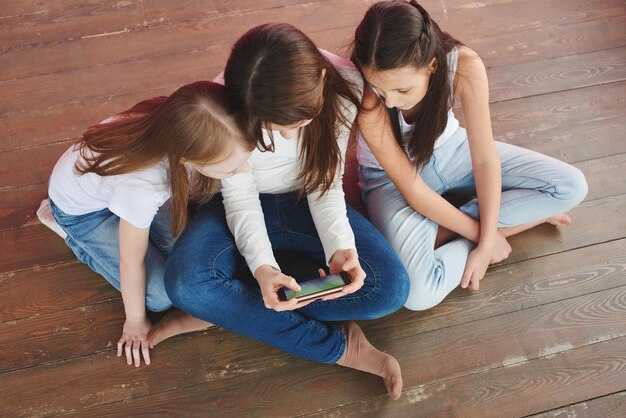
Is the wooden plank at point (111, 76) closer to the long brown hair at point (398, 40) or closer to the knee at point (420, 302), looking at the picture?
the long brown hair at point (398, 40)

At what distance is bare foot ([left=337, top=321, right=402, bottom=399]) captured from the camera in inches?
49.6

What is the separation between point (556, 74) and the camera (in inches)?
69.2

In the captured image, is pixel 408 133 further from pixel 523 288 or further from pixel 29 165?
pixel 29 165

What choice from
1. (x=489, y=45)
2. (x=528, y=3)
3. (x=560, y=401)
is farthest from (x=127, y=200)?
(x=528, y=3)

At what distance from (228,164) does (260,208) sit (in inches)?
9.7

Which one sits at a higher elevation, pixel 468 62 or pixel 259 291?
pixel 468 62

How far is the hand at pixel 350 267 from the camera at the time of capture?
3.78 feet

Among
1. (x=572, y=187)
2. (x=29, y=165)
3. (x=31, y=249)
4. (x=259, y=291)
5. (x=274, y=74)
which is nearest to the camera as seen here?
(x=274, y=74)

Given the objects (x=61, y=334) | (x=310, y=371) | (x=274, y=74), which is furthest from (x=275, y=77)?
(x=61, y=334)

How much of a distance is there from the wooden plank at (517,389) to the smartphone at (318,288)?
31 cm

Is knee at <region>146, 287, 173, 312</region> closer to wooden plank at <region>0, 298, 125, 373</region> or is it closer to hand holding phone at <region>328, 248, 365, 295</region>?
wooden plank at <region>0, 298, 125, 373</region>

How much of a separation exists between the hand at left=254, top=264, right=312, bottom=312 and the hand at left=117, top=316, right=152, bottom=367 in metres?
0.34

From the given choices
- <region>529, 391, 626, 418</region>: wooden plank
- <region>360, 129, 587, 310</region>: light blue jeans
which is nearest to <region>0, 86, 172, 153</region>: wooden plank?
<region>360, 129, 587, 310</region>: light blue jeans

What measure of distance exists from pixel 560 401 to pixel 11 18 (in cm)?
191
